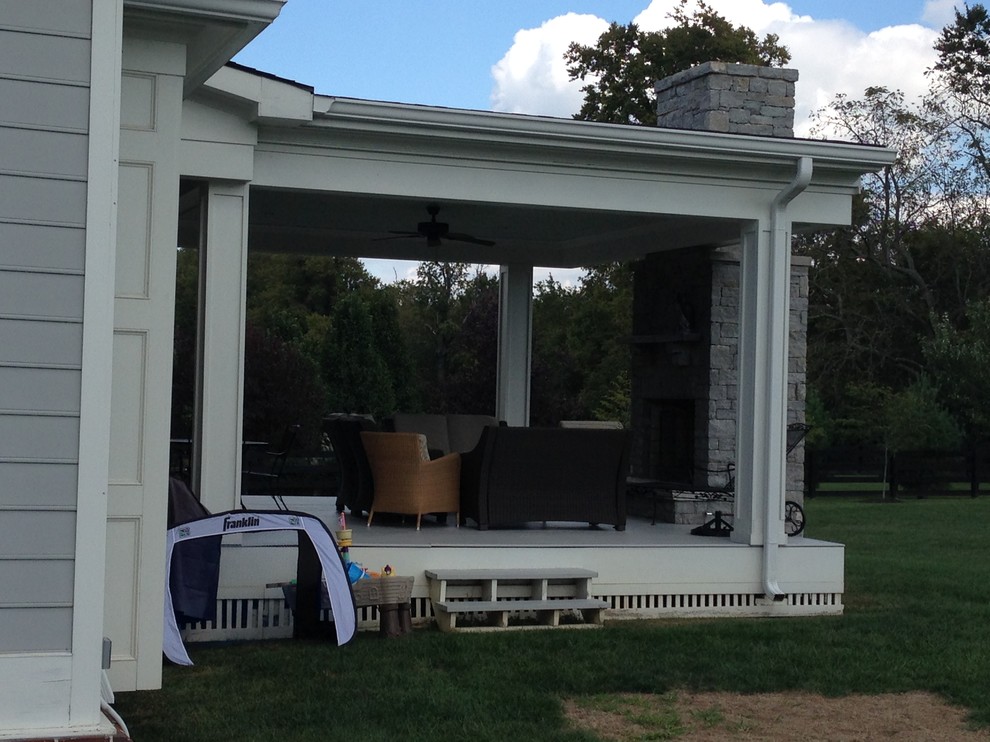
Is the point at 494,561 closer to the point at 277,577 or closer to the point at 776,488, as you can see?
the point at 277,577

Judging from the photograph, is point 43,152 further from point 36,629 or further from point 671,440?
point 671,440

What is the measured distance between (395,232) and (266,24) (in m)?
5.30

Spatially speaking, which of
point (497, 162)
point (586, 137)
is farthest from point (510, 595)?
point (586, 137)

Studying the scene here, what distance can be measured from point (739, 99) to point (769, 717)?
639cm

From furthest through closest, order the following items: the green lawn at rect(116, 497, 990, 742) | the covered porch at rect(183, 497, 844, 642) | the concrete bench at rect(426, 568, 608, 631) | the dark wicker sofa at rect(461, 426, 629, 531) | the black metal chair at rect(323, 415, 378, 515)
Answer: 1. the black metal chair at rect(323, 415, 378, 515)
2. the dark wicker sofa at rect(461, 426, 629, 531)
3. the concrete bench at rect(426, 568, 608, 631)
4. the covered porch at rect(183, 497, 844, 642)
5. the green lawn at rect(116, 497, 990, 742)

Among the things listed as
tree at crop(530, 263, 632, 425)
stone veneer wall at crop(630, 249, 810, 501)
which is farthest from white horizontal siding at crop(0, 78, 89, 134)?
tree at crop(530, 263, 632, 425)

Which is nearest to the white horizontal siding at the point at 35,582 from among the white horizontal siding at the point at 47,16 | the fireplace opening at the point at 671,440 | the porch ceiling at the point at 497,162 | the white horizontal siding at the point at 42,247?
the white horizontal siding at the point at 42,247

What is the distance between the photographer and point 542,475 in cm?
850

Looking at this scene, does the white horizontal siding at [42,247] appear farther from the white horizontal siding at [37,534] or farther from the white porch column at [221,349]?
the white porch column at [221,349]

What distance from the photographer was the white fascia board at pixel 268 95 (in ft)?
21.9

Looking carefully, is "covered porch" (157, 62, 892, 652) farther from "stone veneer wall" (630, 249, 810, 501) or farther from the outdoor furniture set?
"stone veneer wall" (630, 249, 810, 501)

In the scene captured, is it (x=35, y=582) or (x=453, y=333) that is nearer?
(x=35, y=582)

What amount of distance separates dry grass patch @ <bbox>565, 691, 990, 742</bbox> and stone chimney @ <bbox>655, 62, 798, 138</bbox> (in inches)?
225

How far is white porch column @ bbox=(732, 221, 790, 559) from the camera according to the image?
8102 millimetres
